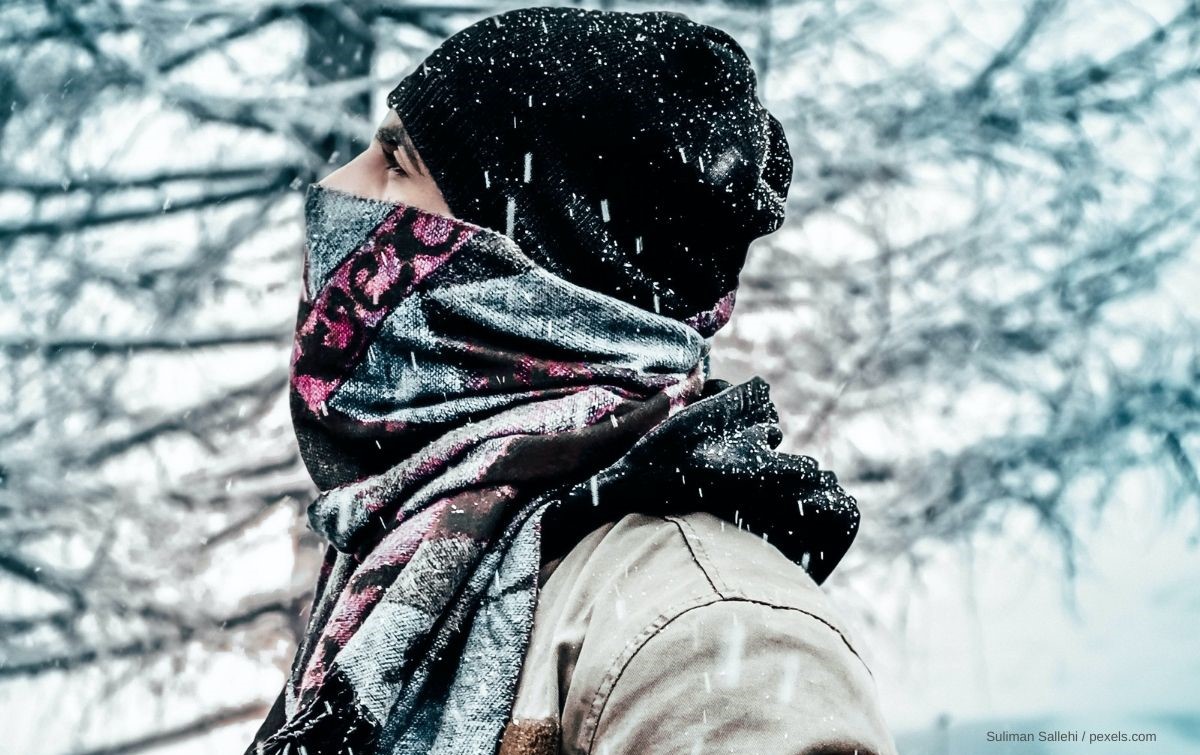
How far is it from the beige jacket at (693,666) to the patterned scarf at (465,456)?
0.17 feet

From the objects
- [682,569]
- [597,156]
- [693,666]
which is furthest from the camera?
[597,156]

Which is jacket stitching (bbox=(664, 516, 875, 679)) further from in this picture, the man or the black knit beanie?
the black knit beanie

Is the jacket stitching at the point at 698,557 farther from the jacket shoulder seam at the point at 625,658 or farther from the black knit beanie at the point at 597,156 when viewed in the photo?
the black knit beanie at the point at 597,156

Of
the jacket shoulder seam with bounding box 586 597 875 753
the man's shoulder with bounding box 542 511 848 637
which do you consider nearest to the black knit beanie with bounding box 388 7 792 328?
the man's shoulder with bounding box 542 511 848 637

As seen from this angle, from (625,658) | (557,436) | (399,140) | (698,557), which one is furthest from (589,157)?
(625,658)

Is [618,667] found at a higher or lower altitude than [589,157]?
lower

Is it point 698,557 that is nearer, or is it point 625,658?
point 625,658

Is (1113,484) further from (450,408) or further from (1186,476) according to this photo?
(450,408)

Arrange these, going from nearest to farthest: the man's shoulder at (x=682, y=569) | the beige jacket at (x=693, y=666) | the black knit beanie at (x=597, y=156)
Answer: the beige jacket at (x=693, y=666) < the man's shoulder at (x=682, y=569) < the black knit beanie at (x=597, y=156)

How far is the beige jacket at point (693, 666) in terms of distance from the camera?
2.70 ft

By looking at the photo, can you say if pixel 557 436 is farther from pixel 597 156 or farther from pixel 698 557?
pixel 597 156

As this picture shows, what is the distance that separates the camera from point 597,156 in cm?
139

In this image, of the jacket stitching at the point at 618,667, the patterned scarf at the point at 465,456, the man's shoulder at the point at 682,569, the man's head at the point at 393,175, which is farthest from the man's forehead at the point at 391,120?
the jacket stitching at the point at 618,667

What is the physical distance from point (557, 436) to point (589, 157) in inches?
16.5
